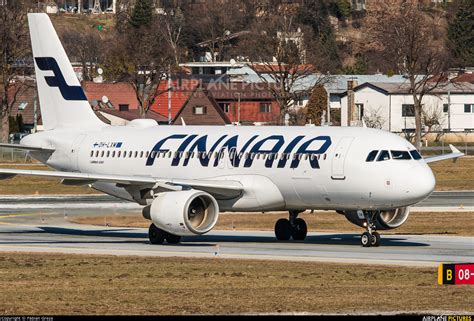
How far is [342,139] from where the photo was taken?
43.4 metres

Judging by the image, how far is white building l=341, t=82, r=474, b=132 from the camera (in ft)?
469

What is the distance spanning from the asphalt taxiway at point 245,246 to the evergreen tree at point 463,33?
140 meters

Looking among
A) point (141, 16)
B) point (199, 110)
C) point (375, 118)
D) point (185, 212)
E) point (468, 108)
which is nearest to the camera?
point (185, 212)

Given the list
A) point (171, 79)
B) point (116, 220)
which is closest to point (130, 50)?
point (171, 79)

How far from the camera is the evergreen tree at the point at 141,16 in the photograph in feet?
640

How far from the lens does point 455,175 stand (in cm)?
8794

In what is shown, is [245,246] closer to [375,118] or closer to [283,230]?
[283,230]

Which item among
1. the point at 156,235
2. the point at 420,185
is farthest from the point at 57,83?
the point at 420,185

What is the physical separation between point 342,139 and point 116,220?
55.2ft

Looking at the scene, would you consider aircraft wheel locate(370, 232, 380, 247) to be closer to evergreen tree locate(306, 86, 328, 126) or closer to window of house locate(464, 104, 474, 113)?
evergreen tree locate(306, 86, 328, 126)

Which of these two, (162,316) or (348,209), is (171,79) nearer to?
(348,209)

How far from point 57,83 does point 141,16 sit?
145314 mm

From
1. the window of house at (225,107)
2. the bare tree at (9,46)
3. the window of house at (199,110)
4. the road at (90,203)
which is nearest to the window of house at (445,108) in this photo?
Result: the window of house at (225,107)

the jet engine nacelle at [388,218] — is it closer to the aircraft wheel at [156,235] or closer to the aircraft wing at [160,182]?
the aircraft wing at [160,182]
